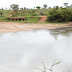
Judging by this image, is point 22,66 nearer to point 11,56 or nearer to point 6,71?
point 6,71

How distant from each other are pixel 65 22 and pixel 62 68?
2410cm

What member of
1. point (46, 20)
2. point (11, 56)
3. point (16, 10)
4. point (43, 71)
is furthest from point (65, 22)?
point (43, 71)

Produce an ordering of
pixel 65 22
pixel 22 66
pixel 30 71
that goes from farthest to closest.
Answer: pixel 65 22
pixel 22 66
pixel 30 71

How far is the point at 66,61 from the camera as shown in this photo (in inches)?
282

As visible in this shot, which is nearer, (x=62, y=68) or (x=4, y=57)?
(x=62, y=68)

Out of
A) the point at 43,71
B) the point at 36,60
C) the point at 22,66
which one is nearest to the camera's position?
the point at 43,71

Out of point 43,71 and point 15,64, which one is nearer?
point 43,71

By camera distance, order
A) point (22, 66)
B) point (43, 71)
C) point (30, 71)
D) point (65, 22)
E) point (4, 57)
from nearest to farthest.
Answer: point (43, 71) < point (30, 71) < point (22, 66) < point (4, 57) < point (65, 22)

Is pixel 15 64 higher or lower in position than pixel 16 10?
lower

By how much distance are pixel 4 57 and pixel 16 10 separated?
37.3 meters

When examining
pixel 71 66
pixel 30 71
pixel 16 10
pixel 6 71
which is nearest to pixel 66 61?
pixel 71 66

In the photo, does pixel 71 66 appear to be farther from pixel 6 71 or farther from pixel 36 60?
pixel 6 71

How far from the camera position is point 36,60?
7.42m

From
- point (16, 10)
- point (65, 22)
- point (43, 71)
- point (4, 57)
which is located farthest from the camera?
point (16, 10)
